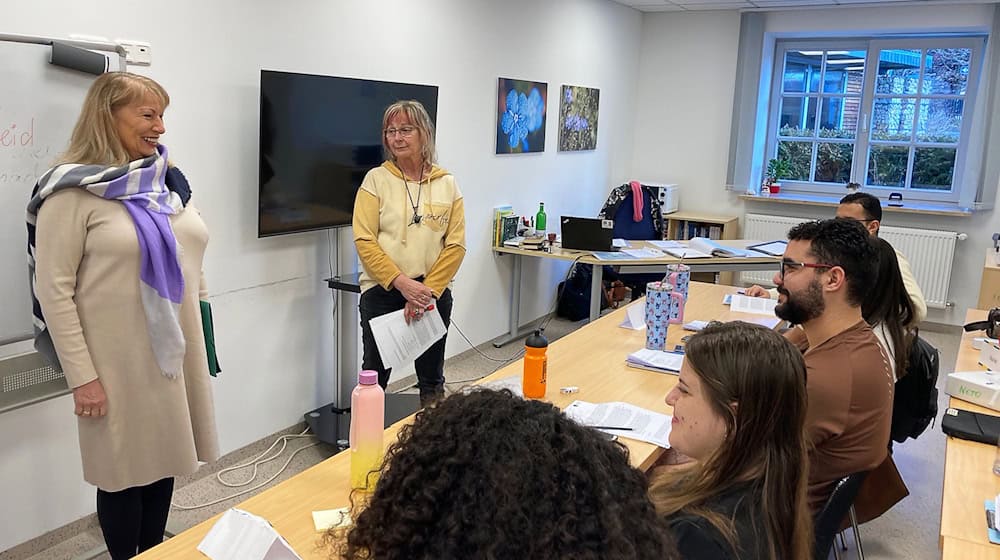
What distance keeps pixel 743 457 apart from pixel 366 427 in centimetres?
79

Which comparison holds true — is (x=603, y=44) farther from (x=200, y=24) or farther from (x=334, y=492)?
(x=334, y=492)

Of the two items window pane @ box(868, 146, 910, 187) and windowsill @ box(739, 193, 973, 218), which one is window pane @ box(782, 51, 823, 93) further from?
windowsill @ box(739, 193, 973, 218)

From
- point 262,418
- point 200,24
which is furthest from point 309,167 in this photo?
point 262,418

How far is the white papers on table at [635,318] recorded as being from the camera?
3123mm

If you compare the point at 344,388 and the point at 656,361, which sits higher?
the point at 656,361

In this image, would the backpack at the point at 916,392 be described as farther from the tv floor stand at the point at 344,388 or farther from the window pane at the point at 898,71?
the window pane at the point at 898,71

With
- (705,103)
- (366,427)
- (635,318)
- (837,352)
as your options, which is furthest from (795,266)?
(705,103)

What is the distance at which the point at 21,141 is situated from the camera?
2234 millimetres

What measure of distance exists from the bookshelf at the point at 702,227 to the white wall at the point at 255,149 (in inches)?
57.7

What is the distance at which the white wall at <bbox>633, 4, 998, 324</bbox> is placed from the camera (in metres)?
5.96

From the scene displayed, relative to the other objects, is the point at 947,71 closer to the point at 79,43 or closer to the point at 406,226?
the point at 406,226

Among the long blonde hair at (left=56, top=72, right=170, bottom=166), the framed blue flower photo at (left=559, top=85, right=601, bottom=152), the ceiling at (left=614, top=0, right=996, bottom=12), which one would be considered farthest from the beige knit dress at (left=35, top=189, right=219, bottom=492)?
the ceiling at (left=614, top=0, right=996, bottom=12)

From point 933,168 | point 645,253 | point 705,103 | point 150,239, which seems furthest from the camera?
point 705,103

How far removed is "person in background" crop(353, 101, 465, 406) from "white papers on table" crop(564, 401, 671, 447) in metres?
1.06
